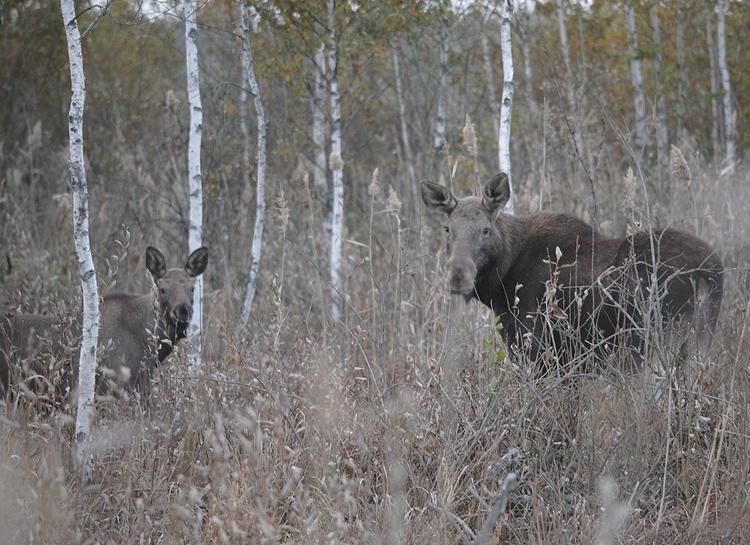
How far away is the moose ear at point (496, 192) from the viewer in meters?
7.21

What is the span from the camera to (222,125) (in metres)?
11.1

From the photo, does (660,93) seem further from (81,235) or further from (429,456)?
(81,235)

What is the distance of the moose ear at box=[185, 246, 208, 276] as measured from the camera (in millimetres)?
8163

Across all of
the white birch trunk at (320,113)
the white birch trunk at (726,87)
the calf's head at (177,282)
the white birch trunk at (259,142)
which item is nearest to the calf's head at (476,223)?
the white birch trunk at (259,142)

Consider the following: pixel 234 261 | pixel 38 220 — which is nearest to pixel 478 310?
pixel 234 261

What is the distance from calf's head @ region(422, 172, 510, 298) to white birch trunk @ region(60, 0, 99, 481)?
2.80m

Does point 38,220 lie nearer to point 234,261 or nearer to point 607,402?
point 234,261

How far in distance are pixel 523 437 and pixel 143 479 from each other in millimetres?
2094

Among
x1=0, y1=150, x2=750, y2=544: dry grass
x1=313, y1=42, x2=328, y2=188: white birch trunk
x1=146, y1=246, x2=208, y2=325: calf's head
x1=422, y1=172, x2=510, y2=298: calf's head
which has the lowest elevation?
x1=0, y1=150, x2=750, y2=544: dry grass

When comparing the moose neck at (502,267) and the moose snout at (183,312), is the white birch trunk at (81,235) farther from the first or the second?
the moose neck at (502,267)

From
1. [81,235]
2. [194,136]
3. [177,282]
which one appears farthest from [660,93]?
[81,235]

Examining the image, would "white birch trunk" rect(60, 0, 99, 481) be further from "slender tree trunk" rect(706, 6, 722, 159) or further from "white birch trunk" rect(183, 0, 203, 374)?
"slender tree trunk" rect(706, 6, 722, 159)

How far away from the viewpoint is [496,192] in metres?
7.34

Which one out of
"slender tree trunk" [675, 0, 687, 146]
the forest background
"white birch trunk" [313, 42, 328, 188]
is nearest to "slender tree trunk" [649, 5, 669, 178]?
the forest background
